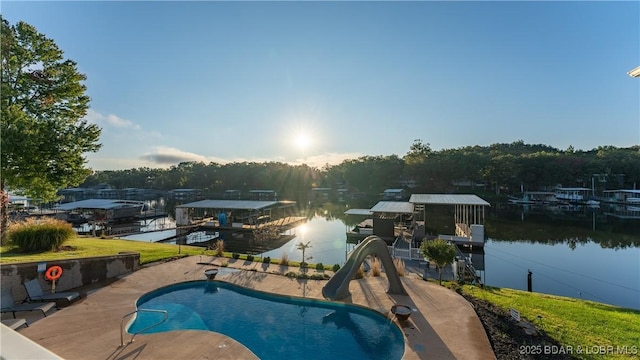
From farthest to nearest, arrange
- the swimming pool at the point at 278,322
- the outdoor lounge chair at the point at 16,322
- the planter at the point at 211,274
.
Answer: the planter at the point at 211,274 → the swimming pool at the point at 278,322 → the outdoor lounge chair at the point at 16,322

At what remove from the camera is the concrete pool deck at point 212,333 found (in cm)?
625

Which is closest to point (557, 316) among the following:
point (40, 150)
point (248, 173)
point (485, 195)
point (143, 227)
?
point (40, 150)

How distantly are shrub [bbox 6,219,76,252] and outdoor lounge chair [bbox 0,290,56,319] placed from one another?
4.24m

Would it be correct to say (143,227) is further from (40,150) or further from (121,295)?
(121,295)

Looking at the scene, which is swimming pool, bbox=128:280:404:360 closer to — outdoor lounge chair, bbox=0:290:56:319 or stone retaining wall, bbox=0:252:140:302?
outdoor lounge chair, bbox=0:290:56:319

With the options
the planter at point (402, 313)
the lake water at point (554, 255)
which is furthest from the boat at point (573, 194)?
the planter at point (402, 313)

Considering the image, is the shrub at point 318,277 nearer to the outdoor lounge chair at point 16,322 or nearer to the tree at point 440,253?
the tree at point 440,253

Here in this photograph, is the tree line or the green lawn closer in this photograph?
the green lawn

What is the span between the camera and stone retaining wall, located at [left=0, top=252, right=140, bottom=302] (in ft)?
27.5

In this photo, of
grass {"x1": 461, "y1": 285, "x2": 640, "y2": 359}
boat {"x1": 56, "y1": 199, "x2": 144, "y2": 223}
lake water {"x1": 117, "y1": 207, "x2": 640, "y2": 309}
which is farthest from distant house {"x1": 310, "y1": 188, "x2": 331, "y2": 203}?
grass {"x1": 461, "y1": 285, "x2": 640, "y2": 359}

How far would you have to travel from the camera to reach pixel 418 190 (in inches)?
2552

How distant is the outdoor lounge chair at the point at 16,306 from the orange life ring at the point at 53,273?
0.88 meters

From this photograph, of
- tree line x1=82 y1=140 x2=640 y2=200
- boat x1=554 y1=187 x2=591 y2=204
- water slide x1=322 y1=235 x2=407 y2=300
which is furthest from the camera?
tree line x1=82 y1=140 x2=640 y2=200

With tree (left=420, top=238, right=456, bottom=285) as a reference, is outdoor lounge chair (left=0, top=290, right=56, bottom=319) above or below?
below
